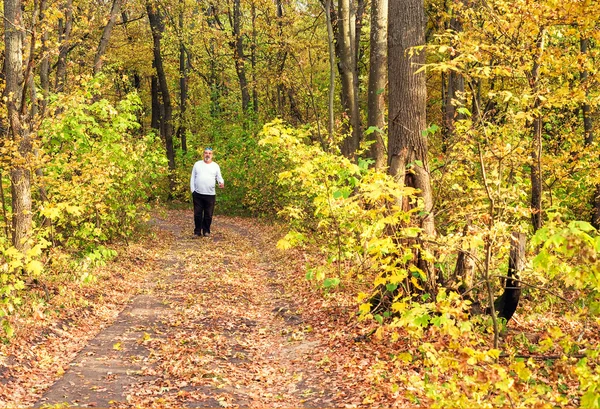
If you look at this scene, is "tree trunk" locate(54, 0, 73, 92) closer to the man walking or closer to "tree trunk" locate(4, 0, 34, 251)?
"tree trunk" locate(4, 0, 34, 251)

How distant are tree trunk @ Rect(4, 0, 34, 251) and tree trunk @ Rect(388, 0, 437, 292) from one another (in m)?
5.11

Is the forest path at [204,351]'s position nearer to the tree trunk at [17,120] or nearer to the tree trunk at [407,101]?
the tree trunk at [17,120]

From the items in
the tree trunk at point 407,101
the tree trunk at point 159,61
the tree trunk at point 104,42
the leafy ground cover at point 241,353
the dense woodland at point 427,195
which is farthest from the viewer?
the tree trunk at point 159,61

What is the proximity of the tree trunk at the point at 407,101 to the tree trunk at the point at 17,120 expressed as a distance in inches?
201

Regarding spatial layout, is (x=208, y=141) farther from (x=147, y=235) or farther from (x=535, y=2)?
(x=535, y=2)

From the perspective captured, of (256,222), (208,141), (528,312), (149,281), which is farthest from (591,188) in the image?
(208,141)

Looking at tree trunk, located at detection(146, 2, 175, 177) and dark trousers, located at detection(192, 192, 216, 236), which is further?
tree trunk, located at detection(146, 2, 175, 177)

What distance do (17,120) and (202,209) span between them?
24.1ft

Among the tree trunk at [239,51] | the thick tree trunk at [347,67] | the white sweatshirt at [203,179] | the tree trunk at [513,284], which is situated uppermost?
the tree trunk at [239,51]

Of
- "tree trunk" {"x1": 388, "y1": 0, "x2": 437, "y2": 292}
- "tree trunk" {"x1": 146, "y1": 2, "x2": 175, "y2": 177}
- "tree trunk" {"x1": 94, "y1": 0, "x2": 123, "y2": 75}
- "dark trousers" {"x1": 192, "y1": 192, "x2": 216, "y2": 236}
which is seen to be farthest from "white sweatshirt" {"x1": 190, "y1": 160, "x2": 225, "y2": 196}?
"tree trunk" {"x1": 146, "y1": 2, "x2": 175, "y2": 177}

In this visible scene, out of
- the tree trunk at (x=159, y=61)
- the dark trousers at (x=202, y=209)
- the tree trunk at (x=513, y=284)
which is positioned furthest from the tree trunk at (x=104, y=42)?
the tree trunk at (x=513, y=284)

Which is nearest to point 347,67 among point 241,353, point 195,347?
point 241,353

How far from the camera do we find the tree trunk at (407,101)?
7602 millimetres

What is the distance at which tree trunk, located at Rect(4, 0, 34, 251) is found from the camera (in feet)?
29.0
